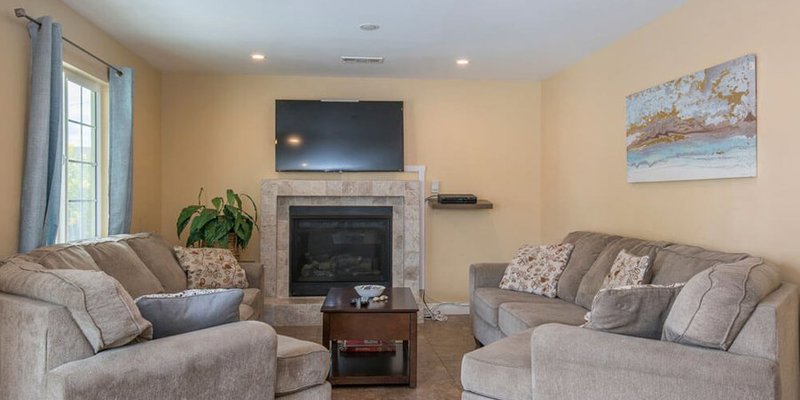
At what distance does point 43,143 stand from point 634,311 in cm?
314

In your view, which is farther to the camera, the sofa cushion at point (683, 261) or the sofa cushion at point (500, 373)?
the sofa cushion at point (683, 261)

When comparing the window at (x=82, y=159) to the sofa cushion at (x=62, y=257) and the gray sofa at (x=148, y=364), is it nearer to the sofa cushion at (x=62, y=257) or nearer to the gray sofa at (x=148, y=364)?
the sofa cushion at (x=62, y=257)

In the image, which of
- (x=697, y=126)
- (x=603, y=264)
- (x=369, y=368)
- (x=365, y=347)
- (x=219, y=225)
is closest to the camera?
(x=697, y=126)

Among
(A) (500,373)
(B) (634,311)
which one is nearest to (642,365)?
(B) (634,311)

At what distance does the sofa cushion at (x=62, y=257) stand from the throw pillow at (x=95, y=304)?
583mm

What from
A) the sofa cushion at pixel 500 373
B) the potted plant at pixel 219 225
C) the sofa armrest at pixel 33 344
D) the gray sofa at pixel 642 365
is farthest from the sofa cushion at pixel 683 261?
the potted plant at pixel 219 225

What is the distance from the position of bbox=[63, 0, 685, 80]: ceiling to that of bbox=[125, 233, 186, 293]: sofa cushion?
61.1 inches

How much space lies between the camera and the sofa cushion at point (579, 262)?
391cm

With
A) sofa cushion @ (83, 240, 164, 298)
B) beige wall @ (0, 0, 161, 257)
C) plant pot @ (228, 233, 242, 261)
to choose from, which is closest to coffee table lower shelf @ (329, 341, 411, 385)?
sofa cushion @ (83, 240, 164, 298)

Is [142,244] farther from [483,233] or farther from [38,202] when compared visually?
[483,233]

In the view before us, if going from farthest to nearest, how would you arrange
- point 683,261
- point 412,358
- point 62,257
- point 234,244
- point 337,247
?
point 337,247 → point 234,244 → point 412,358 → point 683,261 → point 62,257

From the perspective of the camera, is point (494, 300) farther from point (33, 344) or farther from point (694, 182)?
point (33, 344)

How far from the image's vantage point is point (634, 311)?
2264 millimetres

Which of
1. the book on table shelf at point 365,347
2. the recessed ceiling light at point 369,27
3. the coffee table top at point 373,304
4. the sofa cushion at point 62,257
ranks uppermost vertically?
the recessed ceiling light at point 369,27
